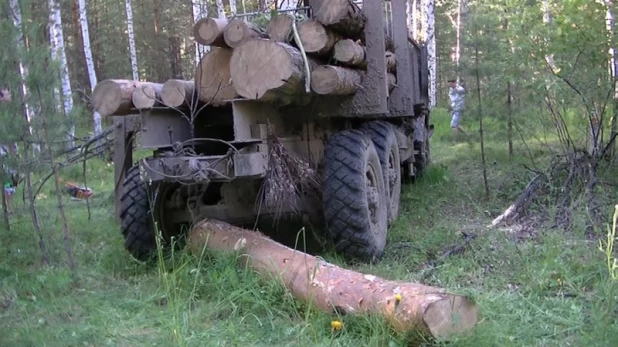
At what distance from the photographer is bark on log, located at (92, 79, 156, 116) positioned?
17.0 feet

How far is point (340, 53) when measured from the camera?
557cm

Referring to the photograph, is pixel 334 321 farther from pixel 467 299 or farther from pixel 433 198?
pixel 433 198

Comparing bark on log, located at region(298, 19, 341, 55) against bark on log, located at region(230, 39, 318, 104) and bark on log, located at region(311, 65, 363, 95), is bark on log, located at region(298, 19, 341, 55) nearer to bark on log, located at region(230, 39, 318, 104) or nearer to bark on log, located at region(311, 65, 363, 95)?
bark on log, located at region(311, 65, 363, 95)

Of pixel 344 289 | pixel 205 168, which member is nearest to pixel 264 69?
pixel 205 168

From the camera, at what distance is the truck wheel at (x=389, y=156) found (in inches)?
264

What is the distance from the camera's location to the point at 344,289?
4.15 metres

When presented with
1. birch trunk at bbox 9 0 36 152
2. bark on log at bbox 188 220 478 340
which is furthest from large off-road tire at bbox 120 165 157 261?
birch trunk at bbox 9 0 36 152

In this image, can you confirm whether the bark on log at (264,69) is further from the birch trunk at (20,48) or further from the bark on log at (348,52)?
the birch trunk at (20,48)

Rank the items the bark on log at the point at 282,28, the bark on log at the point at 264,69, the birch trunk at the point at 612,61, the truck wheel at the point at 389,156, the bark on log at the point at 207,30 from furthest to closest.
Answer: the birch trunk at the point at 612,61 → the truck wheel at the point at 389,156 → the bark on log at the point at 282,28 → the bark on log at the point at 207,30 → the bark on log at the point at 264,69

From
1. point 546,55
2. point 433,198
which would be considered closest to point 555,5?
point 546,55

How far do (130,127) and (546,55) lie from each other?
493 centimetres

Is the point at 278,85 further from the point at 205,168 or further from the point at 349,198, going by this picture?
the point at 349,198

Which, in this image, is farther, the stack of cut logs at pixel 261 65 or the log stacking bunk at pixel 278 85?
the stack of cut logs at pixel 261 65

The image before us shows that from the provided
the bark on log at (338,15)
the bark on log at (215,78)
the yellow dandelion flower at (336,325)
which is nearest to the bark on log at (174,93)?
the bark on log at (215,78)
